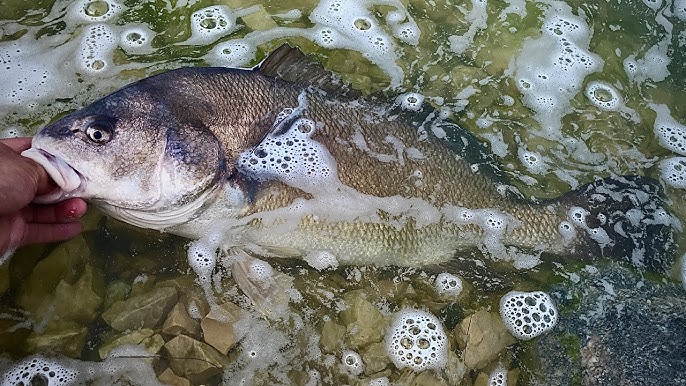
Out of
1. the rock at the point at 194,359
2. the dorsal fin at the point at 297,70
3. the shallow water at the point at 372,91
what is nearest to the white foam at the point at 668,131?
the shallow water at the point at 372,91

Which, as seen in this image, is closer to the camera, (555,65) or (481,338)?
(481,338)

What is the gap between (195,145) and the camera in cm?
243

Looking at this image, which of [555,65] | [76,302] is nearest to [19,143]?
[76,302]

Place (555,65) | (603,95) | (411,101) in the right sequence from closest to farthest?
1. (411,101)
2. (603,95)
3. (555,65)

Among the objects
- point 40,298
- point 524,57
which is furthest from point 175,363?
point 524,57

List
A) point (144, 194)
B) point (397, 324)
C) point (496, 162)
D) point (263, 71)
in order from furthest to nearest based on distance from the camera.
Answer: point (496, 162) < point (263, 71) < point (397, 324) < point (144, 194)

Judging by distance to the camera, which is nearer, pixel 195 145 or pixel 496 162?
pixel 195 145

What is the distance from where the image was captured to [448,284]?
9.13 feet

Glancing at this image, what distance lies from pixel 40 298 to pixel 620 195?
289 cm

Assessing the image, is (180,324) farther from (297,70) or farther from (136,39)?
(136,39)

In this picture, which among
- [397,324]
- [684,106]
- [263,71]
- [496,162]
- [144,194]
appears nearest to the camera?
[144,194]

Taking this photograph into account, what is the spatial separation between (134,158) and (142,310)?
0.69 meters

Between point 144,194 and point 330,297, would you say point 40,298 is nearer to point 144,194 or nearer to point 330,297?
point 144,194

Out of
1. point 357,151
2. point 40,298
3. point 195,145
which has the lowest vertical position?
point 40,298
